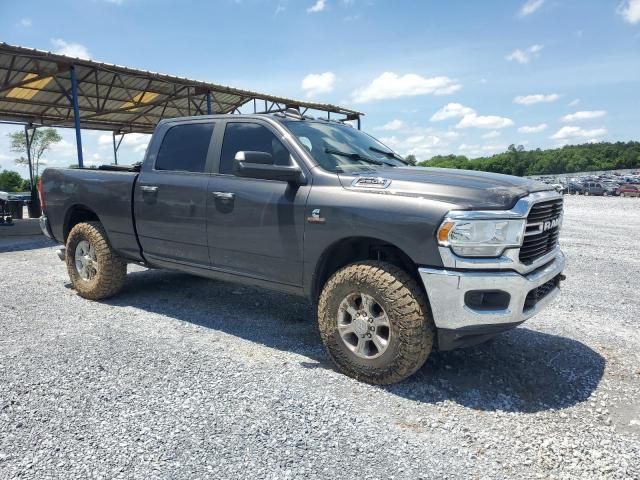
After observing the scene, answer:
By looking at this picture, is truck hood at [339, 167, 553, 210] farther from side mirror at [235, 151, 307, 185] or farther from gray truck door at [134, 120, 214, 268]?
gray truck door at [134, 120, 214, 268]

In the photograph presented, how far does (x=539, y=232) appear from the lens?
3.30 metres

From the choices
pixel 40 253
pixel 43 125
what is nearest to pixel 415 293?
pixel 40 253

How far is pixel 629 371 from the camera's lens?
3.59 metres

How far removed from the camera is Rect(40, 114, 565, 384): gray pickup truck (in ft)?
9.95

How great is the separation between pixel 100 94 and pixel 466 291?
672 inches

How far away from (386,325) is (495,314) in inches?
28.3

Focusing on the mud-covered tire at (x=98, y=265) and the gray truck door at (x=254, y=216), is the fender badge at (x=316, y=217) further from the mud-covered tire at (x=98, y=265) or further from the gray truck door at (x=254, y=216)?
the mud-covered tire at (x=98, y=265)

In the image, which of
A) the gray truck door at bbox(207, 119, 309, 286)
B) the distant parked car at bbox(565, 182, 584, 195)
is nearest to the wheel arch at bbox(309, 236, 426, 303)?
the gray truck door at bbox(207, 119, 309, 286)

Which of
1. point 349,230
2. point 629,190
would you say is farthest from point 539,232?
point 629,190

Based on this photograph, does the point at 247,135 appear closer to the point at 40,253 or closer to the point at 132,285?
the point at 132,285

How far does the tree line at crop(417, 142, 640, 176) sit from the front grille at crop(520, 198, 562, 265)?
303 ft

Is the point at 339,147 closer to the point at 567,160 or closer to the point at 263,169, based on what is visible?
the point at 263,169

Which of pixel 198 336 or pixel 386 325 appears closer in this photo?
pixel 386 325

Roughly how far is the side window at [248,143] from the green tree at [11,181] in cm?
3801
